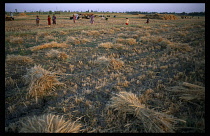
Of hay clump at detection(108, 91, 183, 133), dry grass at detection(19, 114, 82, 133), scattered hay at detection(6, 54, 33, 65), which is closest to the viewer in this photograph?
dry grass at detection(19, 114, 82, 133)

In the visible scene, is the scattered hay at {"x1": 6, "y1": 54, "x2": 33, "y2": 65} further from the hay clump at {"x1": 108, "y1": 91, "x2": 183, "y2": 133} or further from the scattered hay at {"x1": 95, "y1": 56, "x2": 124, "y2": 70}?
the hay clump at {"x1": 108, "y1": 91, "x2": 183, "y2": 133}

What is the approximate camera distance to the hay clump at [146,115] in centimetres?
204

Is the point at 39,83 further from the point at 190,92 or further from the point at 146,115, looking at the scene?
the point at 190,92

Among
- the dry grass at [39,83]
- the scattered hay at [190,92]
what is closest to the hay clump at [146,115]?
the scattered hay at [190,92]

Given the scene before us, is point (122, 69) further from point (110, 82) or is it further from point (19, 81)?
point (19, 81)

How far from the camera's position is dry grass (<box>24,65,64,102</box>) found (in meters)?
3.01

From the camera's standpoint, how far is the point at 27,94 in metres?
3.00

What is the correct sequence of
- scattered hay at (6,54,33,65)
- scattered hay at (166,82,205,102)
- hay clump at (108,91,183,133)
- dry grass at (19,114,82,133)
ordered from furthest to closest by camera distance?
1. scattered hay at (6,54,33,65)
2. scattered hay at (166,82,205,102)
3. hay clump at (108,91,183,133)
4. dry grass at (19,114,82,133)

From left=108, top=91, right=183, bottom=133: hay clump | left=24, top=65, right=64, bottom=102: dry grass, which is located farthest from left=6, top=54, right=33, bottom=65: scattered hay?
left=108, top=91, right=183, bottom=133: hay clump

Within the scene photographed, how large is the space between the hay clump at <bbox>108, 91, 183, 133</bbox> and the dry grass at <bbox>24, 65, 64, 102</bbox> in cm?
181

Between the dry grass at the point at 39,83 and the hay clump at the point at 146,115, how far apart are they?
181 cm

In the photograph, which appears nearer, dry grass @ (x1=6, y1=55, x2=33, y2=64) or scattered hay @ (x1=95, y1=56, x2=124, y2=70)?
scattered hay @ (x1=95, y1=56, x2=124, y2=70)

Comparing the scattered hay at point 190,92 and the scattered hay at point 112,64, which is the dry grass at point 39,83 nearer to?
the scattered hay at point 112,64

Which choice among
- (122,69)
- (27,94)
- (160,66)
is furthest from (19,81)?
(160,66)
